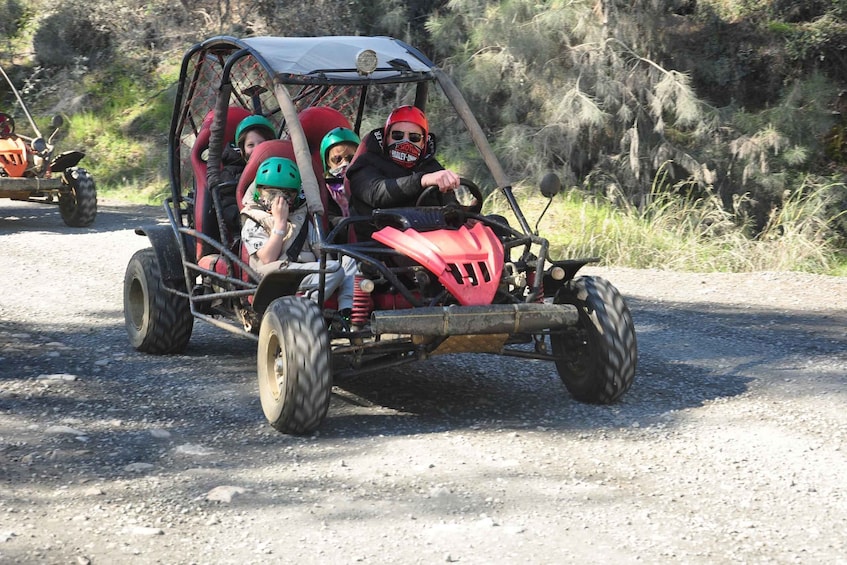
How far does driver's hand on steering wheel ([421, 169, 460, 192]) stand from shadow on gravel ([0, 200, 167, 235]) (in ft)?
30.1

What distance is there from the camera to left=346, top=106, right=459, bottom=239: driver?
6.35 metres

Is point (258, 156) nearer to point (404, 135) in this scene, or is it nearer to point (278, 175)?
point (278, 175)

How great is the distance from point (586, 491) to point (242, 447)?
1.66 meters

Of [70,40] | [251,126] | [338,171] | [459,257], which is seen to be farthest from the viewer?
[70,40]

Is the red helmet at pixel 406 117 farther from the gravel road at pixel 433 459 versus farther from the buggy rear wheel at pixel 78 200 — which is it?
the buggy rear wheel at pixel 78 200

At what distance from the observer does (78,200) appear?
49.0 ft

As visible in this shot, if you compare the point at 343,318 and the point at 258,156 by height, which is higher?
the point at 258,156

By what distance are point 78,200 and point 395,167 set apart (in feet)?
30.6

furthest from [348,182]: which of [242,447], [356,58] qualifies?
[242,447]

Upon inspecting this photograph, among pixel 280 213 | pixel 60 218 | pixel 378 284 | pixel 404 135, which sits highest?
pixel 404 135

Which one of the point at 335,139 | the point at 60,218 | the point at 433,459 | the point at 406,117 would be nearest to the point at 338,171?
the point at 335,139

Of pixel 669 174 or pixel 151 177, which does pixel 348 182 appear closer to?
pixel 669 174

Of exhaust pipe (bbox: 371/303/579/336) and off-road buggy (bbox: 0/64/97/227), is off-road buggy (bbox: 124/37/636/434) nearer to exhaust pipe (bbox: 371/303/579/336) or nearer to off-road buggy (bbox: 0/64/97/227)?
exhaust pipe (bbox: 371/303/579/336)

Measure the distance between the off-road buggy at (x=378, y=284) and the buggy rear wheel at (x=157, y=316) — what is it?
0.32 feet
